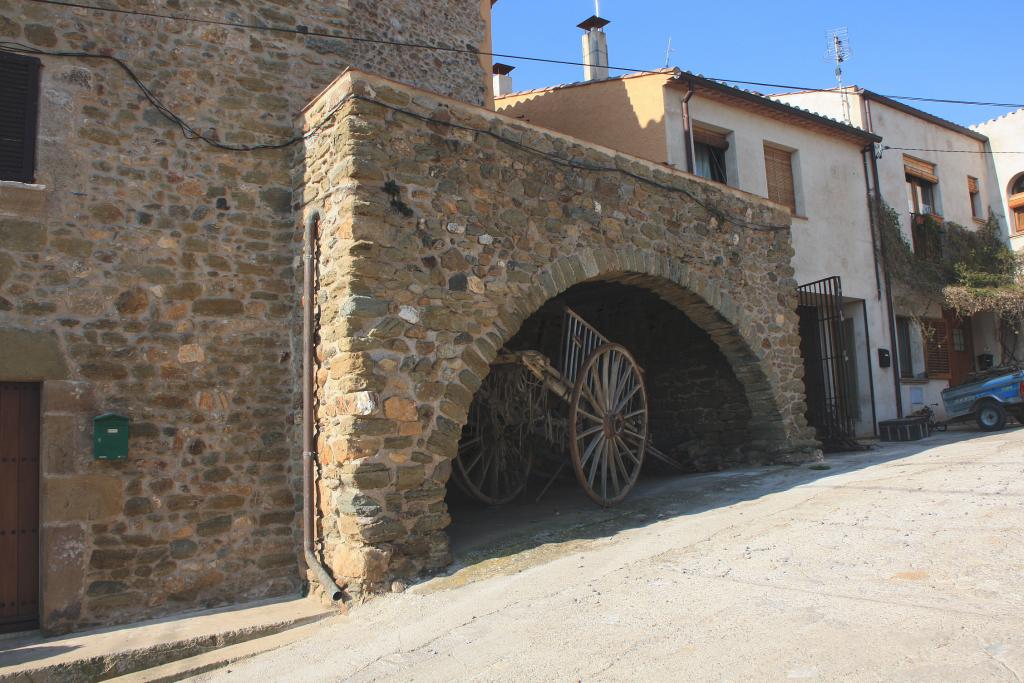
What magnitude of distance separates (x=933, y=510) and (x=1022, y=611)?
2042 mm

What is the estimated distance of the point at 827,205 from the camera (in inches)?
492

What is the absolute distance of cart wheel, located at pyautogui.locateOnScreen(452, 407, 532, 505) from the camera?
26.5ft

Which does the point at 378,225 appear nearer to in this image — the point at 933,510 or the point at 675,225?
the point at 675,225

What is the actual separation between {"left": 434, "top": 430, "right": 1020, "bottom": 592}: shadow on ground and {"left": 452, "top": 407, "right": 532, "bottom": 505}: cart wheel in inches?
7.8

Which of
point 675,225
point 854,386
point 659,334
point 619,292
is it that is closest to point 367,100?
point 675,225

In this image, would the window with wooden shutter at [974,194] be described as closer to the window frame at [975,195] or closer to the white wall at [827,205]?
the window frame at [975,195]

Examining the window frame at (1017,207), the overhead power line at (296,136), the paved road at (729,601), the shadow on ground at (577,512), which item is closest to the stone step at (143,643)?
the paved road at (729,601)

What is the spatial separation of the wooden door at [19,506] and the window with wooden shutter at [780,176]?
1011 cm

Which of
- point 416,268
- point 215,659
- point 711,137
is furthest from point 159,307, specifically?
point 711,137

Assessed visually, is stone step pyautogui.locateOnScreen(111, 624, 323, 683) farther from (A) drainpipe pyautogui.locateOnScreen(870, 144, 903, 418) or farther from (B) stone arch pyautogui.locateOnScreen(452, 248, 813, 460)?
(A) drainpipe pyautogui.locateOnScreen(870, 144, 903, 418)

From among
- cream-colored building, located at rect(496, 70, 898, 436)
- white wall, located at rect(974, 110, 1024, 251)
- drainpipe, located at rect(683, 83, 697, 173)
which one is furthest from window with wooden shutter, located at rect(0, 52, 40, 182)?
white wall, located at rect(974, 110, 1024, 251)

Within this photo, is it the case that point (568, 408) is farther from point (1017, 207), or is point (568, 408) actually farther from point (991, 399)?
point (1017, 207)

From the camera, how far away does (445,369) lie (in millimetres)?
5848

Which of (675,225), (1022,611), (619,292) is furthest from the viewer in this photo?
(619,292)
